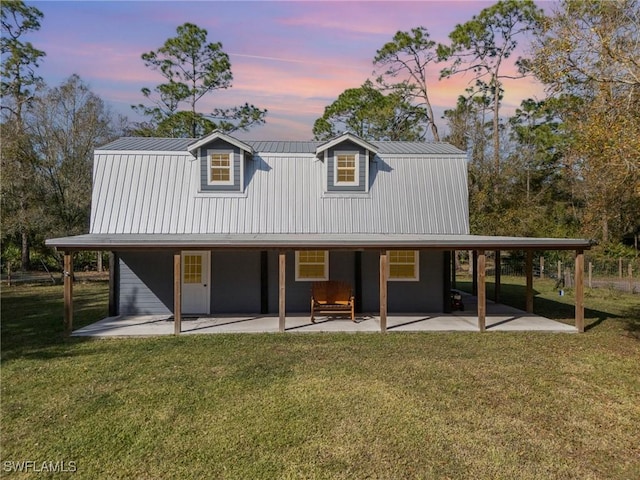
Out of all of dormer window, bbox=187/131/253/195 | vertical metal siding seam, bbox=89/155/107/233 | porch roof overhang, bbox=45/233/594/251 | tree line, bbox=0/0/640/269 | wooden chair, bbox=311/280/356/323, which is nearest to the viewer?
porch roof overhang, bbox=45/233/594/251

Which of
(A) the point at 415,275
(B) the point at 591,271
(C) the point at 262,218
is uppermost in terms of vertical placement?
(C) the point at 262,218

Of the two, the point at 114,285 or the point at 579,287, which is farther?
the point at 114,285

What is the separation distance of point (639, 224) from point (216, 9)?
2668 centimetres

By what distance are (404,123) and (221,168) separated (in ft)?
65.0

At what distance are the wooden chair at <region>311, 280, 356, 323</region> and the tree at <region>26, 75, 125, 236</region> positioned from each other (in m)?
15.4

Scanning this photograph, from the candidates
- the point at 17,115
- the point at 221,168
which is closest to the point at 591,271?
the point at 221,168

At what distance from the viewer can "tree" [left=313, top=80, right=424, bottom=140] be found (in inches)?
1096

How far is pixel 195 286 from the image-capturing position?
11.4 meters

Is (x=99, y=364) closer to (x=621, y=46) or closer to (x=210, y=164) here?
(x=210, y=164)

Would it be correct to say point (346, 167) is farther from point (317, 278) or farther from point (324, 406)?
point (324, 406)

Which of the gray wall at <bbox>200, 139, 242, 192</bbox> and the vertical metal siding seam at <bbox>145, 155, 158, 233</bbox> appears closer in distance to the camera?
the vertical metal siding seam at <bbox>145, 155, 158, 233</bbox>

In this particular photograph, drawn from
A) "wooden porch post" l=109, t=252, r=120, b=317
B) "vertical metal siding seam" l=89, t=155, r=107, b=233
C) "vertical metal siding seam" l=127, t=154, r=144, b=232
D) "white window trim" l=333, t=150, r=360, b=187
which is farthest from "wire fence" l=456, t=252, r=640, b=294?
"vertical metal siding seam" l=89, t=155, r=107, b=233

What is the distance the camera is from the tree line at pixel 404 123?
17.8m

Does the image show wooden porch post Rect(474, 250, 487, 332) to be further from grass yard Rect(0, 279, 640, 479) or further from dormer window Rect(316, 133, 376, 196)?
dormer window Rect(316, 133, 376, 196)
